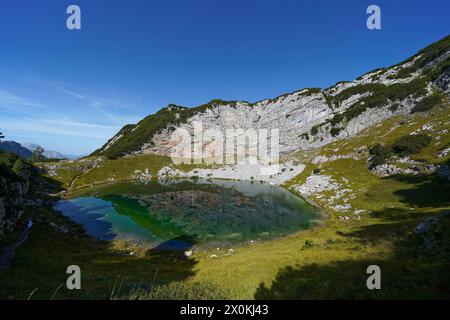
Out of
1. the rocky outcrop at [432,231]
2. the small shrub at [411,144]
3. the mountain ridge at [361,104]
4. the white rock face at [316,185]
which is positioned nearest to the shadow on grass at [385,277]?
the rocky outcrop at [432,231]

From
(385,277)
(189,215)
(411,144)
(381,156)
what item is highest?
(411,144)

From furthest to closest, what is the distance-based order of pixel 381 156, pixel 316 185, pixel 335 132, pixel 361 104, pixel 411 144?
pixel 361 104
pixel 335 132
pixel 316 185
pixel 381 156
pixel 411 144

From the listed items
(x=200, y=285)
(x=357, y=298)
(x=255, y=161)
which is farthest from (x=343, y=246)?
(x=255, y=161)

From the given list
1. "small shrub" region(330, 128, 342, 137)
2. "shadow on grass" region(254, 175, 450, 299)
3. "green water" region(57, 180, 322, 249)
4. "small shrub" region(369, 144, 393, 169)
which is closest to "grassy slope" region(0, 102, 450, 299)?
"shadow on grass" region(254, 175, 450, 299)

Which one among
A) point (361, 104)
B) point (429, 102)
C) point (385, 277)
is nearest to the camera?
point (385, 277)

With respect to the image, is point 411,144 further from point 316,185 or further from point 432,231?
point 432,231

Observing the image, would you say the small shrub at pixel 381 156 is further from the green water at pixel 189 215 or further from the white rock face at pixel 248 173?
the white rock face at pixel 248 173

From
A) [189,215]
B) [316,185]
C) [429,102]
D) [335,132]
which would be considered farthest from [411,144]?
[189,215]
